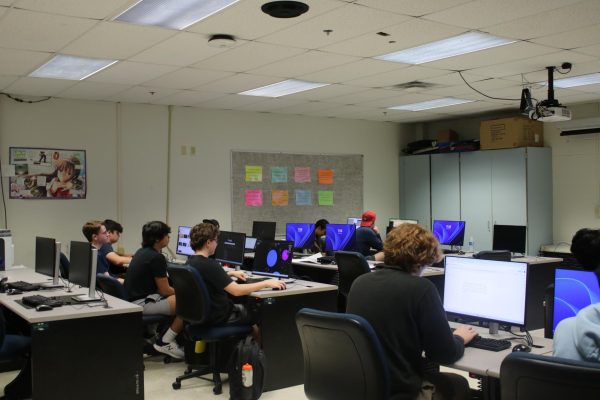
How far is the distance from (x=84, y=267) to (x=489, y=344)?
286 centimetres

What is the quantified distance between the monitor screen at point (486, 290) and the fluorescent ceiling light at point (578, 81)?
4.09m

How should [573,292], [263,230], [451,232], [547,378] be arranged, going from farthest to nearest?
[263,230] < [451,232] < [573,292] < [547,378]

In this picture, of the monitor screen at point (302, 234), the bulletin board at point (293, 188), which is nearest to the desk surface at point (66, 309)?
the monitor screen at point (302, 234)

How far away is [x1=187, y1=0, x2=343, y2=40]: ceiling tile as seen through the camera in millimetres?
3748

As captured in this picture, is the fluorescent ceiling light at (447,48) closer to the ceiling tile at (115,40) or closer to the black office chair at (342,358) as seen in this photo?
the ceiling tile at (115,40)

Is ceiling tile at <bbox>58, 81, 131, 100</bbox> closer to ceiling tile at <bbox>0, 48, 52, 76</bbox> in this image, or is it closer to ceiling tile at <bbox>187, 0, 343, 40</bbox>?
ceiling tile at <bbox>0, 48, 52, 76</bbox>

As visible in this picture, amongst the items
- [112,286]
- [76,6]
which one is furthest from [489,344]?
[76,6]

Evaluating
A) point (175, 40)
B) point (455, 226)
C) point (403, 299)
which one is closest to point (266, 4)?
point (175, 40)

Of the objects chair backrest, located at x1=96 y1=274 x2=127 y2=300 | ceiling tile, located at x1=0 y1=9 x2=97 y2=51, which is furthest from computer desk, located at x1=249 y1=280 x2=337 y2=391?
ceiling tile, located at x1=0 y1=9 x2=97 y2=51

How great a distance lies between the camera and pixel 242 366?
404cm

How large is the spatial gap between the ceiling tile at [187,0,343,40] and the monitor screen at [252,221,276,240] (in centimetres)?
343

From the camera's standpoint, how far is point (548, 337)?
292 centimetres

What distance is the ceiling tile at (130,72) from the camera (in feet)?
17.6

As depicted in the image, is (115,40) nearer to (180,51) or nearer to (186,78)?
(180,51)
